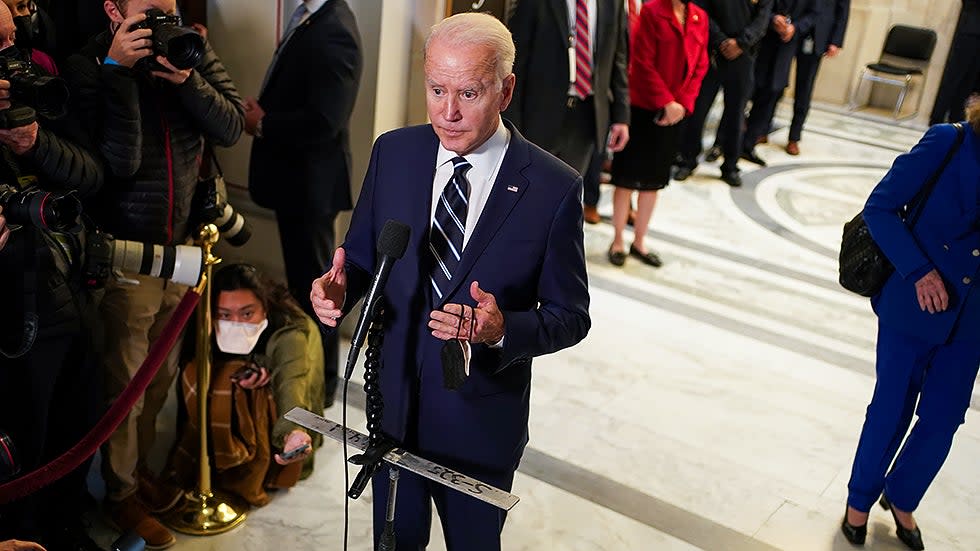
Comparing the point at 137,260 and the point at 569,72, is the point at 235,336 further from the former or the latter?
the point at 569,72

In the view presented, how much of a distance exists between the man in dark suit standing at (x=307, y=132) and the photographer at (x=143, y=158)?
1.38 feet

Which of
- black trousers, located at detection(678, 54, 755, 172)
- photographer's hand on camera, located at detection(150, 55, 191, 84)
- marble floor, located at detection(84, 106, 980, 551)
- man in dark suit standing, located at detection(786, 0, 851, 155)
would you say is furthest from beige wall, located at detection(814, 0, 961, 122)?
photographer's hand on camera, located at detection(150, 55, 191, 84)

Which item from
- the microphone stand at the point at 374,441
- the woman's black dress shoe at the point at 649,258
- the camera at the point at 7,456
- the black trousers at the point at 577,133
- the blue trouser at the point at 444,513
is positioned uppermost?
the microphone stand at the point at 374,441

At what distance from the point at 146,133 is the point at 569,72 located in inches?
91.4

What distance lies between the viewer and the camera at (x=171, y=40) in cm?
303

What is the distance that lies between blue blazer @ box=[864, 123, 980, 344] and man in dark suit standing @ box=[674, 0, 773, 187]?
12.3 ft

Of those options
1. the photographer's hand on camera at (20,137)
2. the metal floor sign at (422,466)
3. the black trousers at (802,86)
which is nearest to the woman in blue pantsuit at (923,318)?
the metal floor sign at (422,466)

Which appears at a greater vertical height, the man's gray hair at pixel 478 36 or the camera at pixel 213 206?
the man's gray hair at pixel 478 36

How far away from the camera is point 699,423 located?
15.2ft

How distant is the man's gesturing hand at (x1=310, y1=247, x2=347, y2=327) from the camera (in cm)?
217

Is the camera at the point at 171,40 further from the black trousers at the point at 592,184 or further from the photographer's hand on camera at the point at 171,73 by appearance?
the black trousers at the point at 592,184

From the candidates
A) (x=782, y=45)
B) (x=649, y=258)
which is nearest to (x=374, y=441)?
(x=649, y=258)

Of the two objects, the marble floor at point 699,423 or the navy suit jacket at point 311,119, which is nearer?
the marble floor at point 699,423

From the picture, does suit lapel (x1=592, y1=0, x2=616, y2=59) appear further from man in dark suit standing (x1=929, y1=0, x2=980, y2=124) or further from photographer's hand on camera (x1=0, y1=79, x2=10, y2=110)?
man in dark suit standing (x1=929, y1=0, x2=980, y2=124)
